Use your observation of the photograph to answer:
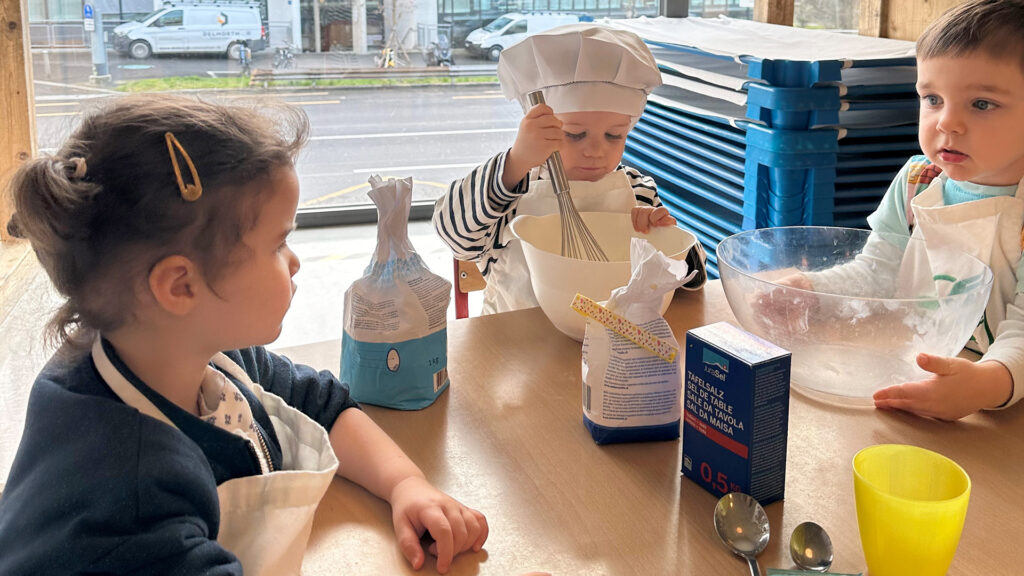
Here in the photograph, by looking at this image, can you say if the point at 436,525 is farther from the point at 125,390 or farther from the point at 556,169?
the point at 556,169

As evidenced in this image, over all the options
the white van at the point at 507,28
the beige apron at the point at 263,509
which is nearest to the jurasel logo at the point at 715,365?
the beige apron at the point at 263,509

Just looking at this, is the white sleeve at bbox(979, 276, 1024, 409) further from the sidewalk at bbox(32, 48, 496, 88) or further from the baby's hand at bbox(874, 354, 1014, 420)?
the sidewalk at bbox(32, 48, 496, 88)

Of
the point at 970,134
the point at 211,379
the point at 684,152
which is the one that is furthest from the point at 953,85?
the point at 684,152

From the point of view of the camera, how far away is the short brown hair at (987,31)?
112cm

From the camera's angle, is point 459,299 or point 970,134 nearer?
point 970,134

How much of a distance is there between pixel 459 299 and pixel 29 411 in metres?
0.92

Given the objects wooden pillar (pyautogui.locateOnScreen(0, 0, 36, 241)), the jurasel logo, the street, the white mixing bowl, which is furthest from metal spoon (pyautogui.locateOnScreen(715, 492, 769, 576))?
the street

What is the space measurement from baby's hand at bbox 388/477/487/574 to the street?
328 cm

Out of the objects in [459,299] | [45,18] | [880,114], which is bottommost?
[459,299]

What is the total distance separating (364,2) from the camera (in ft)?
12.6

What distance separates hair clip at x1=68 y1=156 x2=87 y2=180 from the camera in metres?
0.63

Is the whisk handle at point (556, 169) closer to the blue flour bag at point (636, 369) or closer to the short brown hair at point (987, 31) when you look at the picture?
the blue flour bag at point (636, 369)

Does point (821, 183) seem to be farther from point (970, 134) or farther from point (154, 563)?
point (154, 563)

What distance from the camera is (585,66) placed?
1383 millimetres
